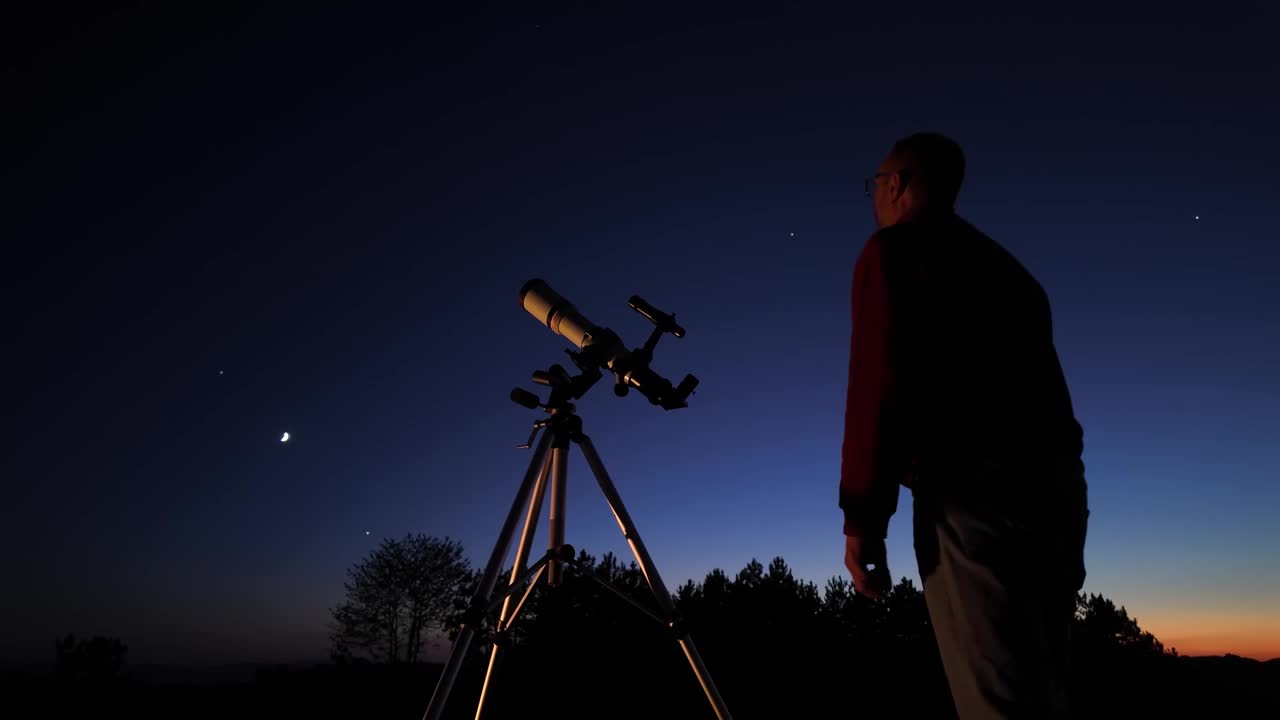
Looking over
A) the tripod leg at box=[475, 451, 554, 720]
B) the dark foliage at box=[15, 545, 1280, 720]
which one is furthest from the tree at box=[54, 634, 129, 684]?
the tripod leg at box=[475, 451, 554, 720]

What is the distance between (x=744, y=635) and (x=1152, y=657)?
5.03 metres

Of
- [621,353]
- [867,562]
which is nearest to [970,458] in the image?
[867,562]

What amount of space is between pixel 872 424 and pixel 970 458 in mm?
235

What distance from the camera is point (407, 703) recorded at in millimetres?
5875

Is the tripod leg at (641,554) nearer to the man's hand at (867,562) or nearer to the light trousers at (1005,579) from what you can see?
the man's hand at (867,562)

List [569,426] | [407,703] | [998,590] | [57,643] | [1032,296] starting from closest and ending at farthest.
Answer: [998,590] < [1032,296] < [569,426] < [407,703] < [57,643]

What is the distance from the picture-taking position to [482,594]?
261cm

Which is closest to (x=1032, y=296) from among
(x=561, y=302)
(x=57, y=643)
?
(x=561, y=302)

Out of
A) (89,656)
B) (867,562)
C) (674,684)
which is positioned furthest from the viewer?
(89,656)

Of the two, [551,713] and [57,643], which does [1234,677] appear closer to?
[551,713]

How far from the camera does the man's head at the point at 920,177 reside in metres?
2.00

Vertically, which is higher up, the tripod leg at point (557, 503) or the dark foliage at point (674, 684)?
the tripod leg at point (557, 503)

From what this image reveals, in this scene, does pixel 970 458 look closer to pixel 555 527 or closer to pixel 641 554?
pixel 641 554

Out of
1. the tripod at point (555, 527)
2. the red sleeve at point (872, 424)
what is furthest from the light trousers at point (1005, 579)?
the tripod at point (555, 527)
